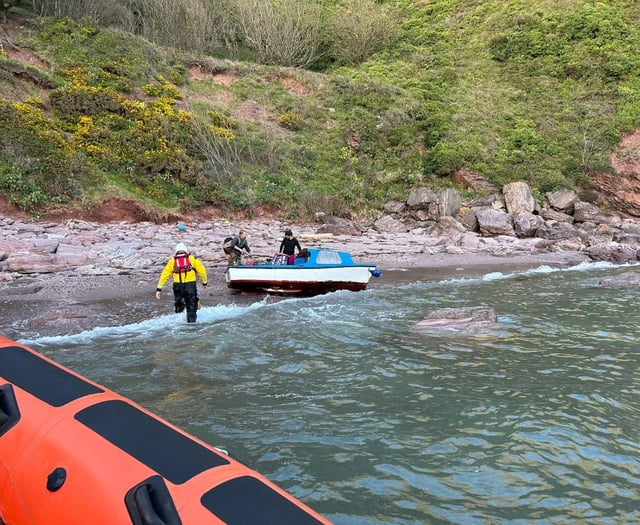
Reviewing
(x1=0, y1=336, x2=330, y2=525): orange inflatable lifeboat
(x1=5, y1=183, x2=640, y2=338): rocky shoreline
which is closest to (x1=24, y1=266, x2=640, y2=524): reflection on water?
(x1=0, y1=336, x2=330, y2=525): orange inflatable lifeboat

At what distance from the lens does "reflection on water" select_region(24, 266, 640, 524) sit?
450cm

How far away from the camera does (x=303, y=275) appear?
12625 mm

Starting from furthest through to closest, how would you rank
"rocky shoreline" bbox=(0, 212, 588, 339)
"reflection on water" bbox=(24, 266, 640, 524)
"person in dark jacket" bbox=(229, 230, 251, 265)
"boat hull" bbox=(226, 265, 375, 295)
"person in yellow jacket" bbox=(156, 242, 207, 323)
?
"person in dark jacket" bbox=(229, 230, 251, 265) → "boat hull" bbox=(226, 265, 375, 295) → "rocky shoreline" bbox=(0, 212, 588, 339) → "person in yellow jacket" bbox=(156, 242, 207, 323) → "reflection on water" bbox=(24, 266, 640, 524)

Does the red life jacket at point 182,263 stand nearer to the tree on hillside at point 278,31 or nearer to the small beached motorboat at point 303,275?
the small beached motorboat at point 303,275

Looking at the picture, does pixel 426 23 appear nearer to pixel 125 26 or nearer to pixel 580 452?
pixel 125 26

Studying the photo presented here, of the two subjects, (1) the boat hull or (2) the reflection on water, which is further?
(1) the boat hull

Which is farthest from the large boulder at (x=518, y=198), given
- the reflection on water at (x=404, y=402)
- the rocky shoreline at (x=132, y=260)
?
the reflection on water at (x=404, y=402)

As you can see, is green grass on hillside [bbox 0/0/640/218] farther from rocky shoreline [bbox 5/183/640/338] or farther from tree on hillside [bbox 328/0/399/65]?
rocky shoreline [bbox 5/183/640/338]

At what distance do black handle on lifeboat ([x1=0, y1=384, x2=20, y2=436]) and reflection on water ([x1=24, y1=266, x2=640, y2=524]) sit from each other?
227 centimetres

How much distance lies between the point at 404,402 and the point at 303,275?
6.59 meters

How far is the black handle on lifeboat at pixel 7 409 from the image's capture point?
340cm

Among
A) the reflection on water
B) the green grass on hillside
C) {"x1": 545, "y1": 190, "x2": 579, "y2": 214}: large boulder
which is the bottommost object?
the reflection on water

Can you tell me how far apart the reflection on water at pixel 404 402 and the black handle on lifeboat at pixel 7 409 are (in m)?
2.27

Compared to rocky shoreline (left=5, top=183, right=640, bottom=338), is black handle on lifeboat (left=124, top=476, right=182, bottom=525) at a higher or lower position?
lower
